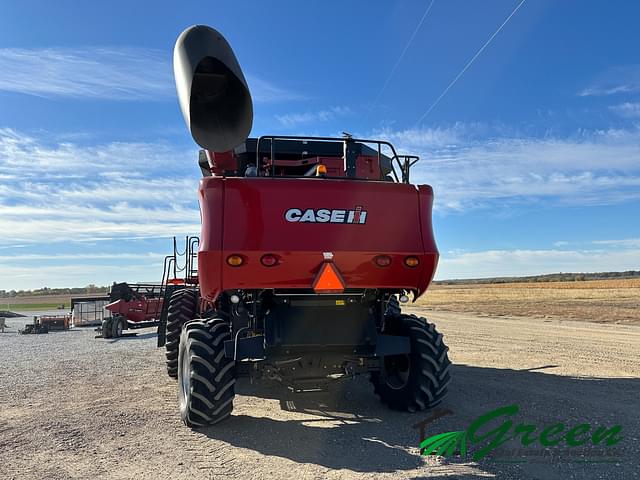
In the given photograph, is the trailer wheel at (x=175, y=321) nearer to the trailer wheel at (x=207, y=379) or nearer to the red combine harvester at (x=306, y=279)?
the red combine harvester at (x=306, y=279)

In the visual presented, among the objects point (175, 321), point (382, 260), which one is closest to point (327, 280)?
point (382, 260)

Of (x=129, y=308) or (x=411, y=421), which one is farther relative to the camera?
(x=129, y=308)

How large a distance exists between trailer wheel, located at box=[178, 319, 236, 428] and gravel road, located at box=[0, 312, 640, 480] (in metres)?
0.21

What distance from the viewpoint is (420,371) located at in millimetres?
6027

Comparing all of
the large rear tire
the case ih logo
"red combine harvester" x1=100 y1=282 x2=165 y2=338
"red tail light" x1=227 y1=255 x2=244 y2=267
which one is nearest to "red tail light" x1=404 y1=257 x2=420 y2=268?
the case ih logo

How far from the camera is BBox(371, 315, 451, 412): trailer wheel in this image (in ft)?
19.8

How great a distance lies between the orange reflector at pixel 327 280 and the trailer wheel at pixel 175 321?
4.53 meters

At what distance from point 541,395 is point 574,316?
1866 cm

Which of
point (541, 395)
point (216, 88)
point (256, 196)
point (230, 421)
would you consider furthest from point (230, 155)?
point (541, 395)

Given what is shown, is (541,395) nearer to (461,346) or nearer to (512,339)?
(461,346)

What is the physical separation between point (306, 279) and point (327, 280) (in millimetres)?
217

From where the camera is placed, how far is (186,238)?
365 inches

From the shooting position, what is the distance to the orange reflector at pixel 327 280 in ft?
17.3

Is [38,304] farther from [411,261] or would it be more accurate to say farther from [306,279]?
[411,261]
